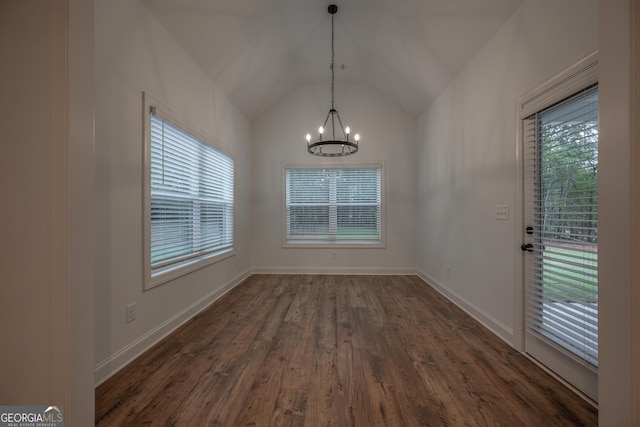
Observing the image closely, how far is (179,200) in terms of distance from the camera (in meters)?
2.82

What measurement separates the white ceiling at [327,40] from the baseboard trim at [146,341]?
2842 millimetres

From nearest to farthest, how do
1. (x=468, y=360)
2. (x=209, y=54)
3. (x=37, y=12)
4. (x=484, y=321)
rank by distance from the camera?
(x=37, y=12) < (x=468, y=360) < (x=484, y=321) < (x=209, y=54)

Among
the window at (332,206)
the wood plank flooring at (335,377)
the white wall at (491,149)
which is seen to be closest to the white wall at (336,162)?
the window at (332,206)

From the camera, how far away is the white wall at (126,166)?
1.80 m

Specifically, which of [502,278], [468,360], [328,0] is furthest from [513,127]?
[328,0]

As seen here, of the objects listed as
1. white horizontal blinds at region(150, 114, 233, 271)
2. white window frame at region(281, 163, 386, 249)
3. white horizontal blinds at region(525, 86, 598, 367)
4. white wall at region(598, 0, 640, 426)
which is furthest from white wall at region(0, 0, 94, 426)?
white window frame at region(281, 163, 386, 249)

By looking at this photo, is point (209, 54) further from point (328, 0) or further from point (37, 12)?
point (37, 12)

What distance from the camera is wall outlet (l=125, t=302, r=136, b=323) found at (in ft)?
6.70

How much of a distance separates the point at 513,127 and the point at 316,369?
2.62 meters

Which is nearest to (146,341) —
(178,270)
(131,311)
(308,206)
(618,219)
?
(131,311)

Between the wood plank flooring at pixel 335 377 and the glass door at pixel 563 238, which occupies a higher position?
the glass door at pixel 563 238

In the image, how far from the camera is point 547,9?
1.88 m

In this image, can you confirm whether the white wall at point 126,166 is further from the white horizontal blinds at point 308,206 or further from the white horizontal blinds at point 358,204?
the white horizontal blinds at point 358,204

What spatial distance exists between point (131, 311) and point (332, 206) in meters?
3.69
